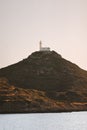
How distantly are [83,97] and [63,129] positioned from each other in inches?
3785

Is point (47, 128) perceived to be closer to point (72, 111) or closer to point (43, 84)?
point (72, 111)

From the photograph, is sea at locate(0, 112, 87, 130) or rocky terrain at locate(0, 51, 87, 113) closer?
sea at locate(0, 112, 87, 130)

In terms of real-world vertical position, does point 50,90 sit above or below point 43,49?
below

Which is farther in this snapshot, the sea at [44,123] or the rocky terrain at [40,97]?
the rocky terrain at [40,97]

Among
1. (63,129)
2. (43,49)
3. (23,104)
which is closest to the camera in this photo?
(63,129)

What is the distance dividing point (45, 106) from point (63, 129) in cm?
8282

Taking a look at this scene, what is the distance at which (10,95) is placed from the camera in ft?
593

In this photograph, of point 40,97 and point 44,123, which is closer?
point 44,123

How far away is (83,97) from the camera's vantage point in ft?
624

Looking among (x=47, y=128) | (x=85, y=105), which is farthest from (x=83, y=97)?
(x=47, y=128)

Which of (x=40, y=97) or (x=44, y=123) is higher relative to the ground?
(x=40, y=97)

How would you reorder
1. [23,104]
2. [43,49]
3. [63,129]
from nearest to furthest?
[63,129] → [23,104] → [43,49]

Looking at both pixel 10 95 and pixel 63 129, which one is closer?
pixel 63 129

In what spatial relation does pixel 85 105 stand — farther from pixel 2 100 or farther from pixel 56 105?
pixel 2 100
